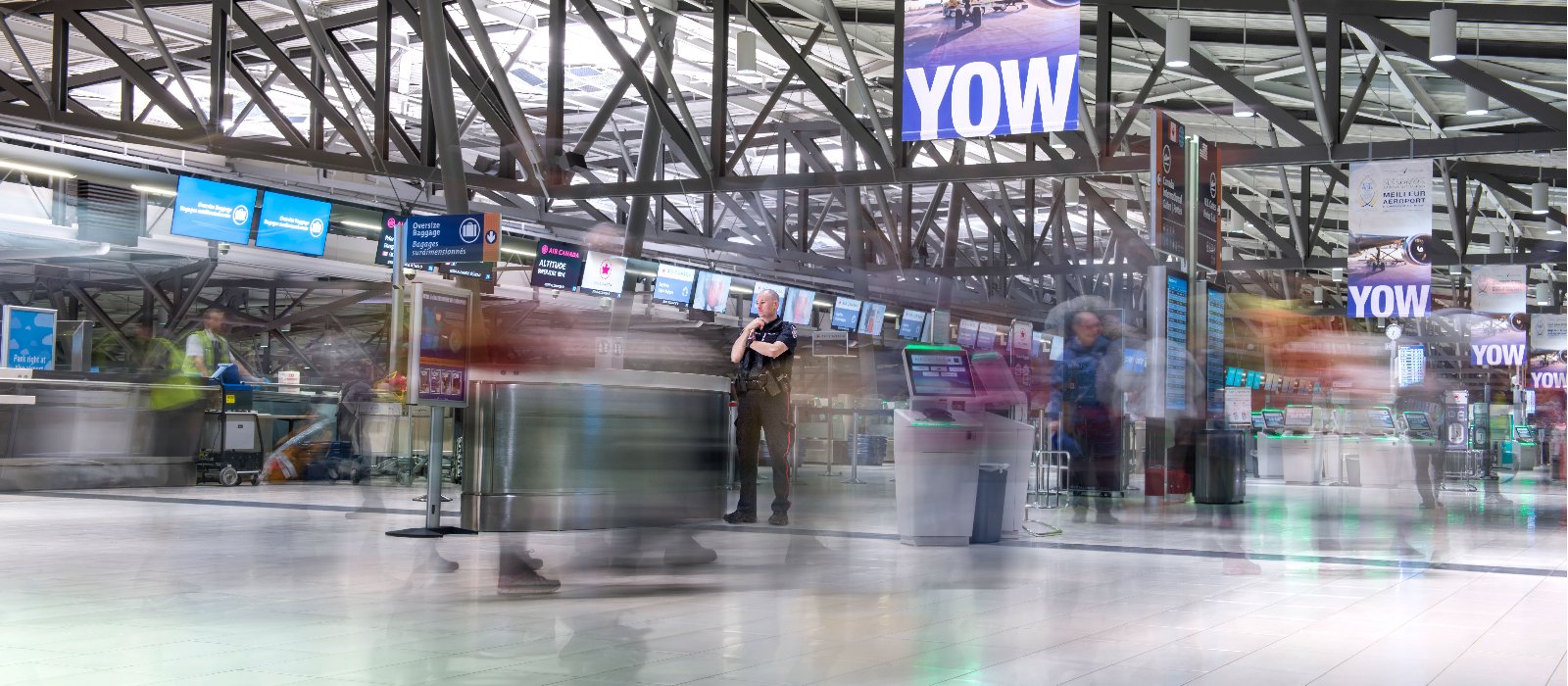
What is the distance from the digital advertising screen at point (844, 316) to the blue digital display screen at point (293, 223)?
379 inches

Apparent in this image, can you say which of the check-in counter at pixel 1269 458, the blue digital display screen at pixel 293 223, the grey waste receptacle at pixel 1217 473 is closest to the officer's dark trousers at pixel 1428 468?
the grey waste receptacle at pixel 1217 473

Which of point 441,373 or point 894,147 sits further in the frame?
point 894,147

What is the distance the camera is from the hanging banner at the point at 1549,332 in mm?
27609

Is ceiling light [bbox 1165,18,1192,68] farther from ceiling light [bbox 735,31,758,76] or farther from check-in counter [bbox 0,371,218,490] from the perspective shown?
check-in counter [bbox 0,371,218,490]

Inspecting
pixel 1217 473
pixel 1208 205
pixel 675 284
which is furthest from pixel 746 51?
pixel 1217 473

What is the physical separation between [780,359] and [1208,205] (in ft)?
15.6

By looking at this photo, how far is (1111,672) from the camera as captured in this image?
397cm

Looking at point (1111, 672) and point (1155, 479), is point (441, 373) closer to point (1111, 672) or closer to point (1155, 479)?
point (1111, 672)

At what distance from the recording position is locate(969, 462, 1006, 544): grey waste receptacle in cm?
843

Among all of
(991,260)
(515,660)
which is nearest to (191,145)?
(515,660)

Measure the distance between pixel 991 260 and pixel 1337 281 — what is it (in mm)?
11050

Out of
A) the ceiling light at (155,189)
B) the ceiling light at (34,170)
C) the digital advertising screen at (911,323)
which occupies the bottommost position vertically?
the digital advertising screen at (911,323)

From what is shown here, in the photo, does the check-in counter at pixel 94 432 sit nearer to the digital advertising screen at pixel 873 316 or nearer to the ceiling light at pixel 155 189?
the ceiling light at pixel 155 189

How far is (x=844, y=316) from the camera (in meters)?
24.3
